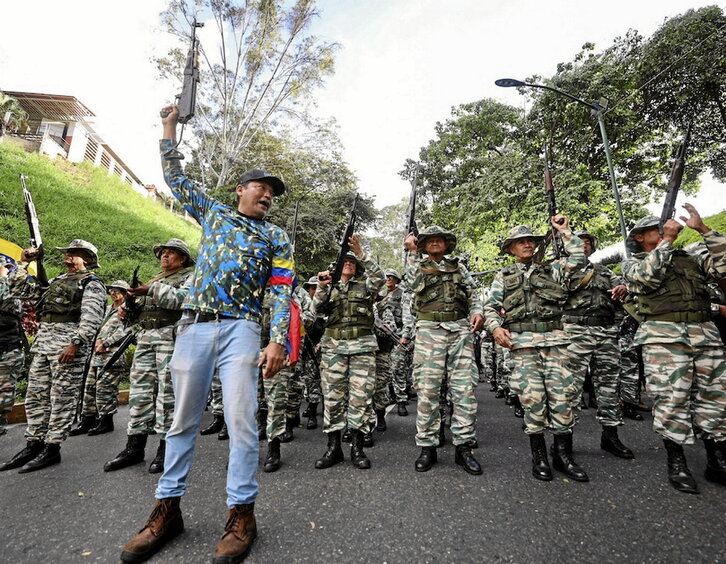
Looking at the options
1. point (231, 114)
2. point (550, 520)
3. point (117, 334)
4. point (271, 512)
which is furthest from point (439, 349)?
point (231, 114)

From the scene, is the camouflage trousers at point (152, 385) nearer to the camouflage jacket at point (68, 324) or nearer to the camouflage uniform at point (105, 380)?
the camouflage jacket at point (68, 324)

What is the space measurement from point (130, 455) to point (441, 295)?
3.54 meters

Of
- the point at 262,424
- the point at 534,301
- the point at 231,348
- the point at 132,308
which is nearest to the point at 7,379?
the point at 132,308

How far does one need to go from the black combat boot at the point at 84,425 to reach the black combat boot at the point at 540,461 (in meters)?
5.69

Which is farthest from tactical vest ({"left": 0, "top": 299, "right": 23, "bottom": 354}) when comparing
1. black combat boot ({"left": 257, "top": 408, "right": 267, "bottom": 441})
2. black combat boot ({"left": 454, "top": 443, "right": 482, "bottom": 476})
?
black combat boot ({"left": 454, "top": 443, "right": 482, "bottom": 476})

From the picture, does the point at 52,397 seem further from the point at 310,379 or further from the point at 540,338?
the point at 540,338

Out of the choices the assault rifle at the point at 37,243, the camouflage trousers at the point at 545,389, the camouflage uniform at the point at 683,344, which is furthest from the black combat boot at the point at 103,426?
the camouflage uniform at the point at 683,344

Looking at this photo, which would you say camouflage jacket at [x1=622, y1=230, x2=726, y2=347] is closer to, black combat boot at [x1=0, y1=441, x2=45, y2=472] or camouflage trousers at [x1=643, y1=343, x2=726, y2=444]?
camouflage trousers at [x1=643, y1=343, x2=726, y2=444]

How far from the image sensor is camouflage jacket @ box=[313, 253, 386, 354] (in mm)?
3949

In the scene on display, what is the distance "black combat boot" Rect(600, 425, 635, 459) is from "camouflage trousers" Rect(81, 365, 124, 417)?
6.18m

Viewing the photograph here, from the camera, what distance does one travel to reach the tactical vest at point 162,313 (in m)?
3.95

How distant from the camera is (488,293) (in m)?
3.79

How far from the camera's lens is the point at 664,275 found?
124 inches

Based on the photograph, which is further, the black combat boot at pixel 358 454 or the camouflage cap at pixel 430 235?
the camouflage cap at pixel 430 235
